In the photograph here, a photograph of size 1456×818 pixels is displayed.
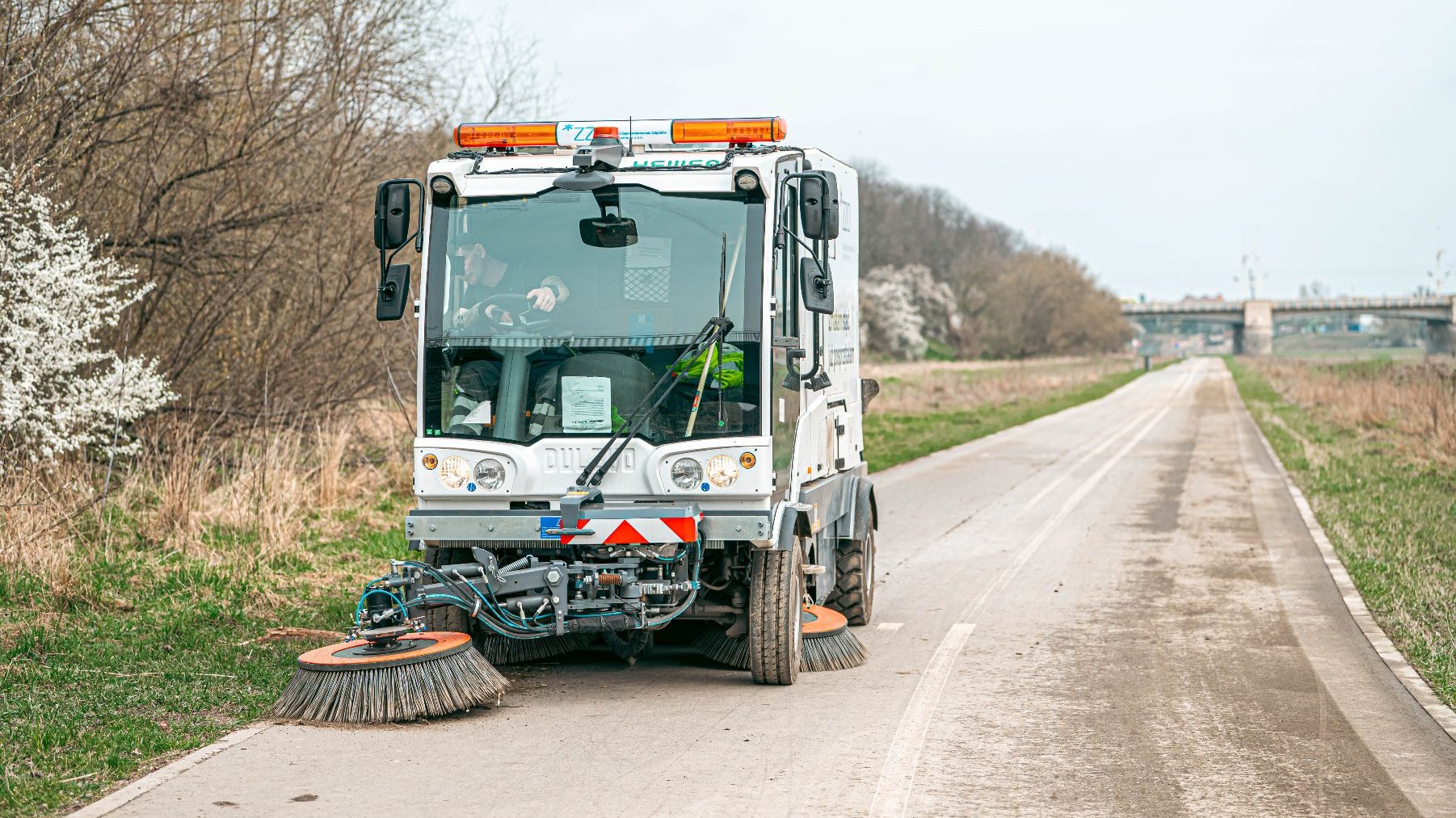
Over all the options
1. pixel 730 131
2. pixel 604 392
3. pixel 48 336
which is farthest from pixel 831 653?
pixel 48 336

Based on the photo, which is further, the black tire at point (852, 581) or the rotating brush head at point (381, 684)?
the black tire at point (852, 581)

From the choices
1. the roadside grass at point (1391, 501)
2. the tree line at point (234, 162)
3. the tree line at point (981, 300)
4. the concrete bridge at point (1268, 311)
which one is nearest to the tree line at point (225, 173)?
the tree line at point (234, 162)

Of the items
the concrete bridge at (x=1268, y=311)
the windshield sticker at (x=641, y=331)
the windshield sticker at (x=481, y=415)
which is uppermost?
the concrete bridge at (x=1268, y=311)

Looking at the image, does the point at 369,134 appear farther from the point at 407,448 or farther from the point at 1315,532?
the point at 1315,532

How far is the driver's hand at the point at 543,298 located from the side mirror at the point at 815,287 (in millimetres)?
1359

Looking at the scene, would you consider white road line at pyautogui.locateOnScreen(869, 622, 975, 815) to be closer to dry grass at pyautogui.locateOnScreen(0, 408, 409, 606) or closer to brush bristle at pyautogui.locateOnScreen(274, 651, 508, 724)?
brush bristle at pyautogui.locateOnScreen(274, 651, 508, 724)

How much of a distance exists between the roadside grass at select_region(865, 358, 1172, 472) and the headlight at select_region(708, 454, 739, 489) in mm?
15804

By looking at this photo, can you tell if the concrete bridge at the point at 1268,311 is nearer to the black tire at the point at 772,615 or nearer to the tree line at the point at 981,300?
the tree line at the point at 981,300

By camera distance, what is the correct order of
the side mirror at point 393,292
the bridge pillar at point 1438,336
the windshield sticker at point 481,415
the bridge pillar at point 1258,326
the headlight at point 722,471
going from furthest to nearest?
the bridge pillar at point 1258,326 → the bridge pillar at point 1438,336 → the side mirror at point 393,292 → the windshield sticker at point 481,415 → the headlight at point 722,471

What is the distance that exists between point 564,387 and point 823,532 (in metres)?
2.44

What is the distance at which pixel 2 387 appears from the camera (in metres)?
11.5

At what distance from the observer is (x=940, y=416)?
1549 inches

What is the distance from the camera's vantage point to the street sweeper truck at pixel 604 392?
704cm

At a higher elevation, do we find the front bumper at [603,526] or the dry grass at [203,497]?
the front bumper at [603,526]
